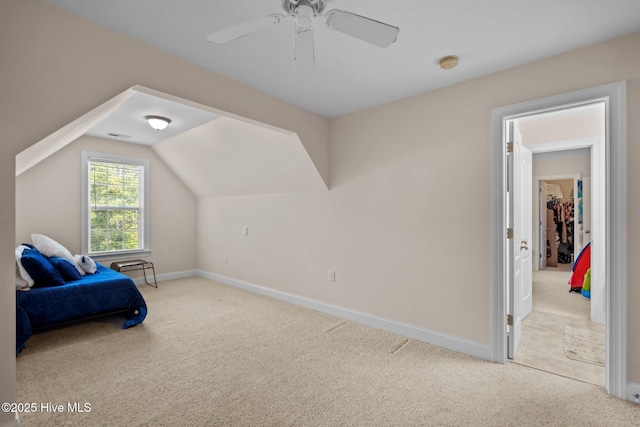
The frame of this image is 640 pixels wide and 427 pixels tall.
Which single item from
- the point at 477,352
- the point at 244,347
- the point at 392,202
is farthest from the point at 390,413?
the point at 392,202

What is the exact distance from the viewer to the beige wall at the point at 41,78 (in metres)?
1.54

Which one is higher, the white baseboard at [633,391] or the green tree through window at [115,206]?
the green tree through window at [115,206]

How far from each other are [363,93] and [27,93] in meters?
2.36

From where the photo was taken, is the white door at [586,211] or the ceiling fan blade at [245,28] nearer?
the ceiling fan blade at [245,28]

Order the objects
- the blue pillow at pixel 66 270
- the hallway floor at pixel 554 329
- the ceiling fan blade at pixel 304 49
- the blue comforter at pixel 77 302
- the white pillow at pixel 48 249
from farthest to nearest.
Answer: the white pillow at pixel 48 249 → the blue pillow at pixel 66 270 → the blue comforter at pixel 77 302 → the hallway floor at pixel 554 329 → the ceiling fan blade at pixel 304 49

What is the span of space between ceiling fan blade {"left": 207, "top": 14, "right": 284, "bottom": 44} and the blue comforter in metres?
2.87

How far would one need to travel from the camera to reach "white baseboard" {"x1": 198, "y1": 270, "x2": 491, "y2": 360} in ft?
8.38

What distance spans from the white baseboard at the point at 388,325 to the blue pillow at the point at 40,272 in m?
2.33

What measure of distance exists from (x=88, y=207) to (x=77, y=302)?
7.13 feet

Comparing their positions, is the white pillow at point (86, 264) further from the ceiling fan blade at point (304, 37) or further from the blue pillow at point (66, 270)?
the ceiling fan blade at point (304, 37)

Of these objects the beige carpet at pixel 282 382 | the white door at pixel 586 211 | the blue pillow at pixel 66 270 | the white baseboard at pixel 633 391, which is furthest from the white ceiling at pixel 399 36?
the white door at pixel 586 211

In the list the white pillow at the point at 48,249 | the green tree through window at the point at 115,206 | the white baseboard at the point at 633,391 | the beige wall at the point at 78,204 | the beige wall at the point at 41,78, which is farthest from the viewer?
the green tree through window at the point at 115,206

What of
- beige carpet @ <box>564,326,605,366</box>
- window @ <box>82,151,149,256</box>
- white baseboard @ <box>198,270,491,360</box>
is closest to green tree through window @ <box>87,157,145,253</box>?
window @ <box>82,151,149,256</box>

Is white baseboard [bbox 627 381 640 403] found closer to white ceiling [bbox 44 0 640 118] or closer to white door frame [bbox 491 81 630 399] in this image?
white door frame [bbox 491 81 630 399]
